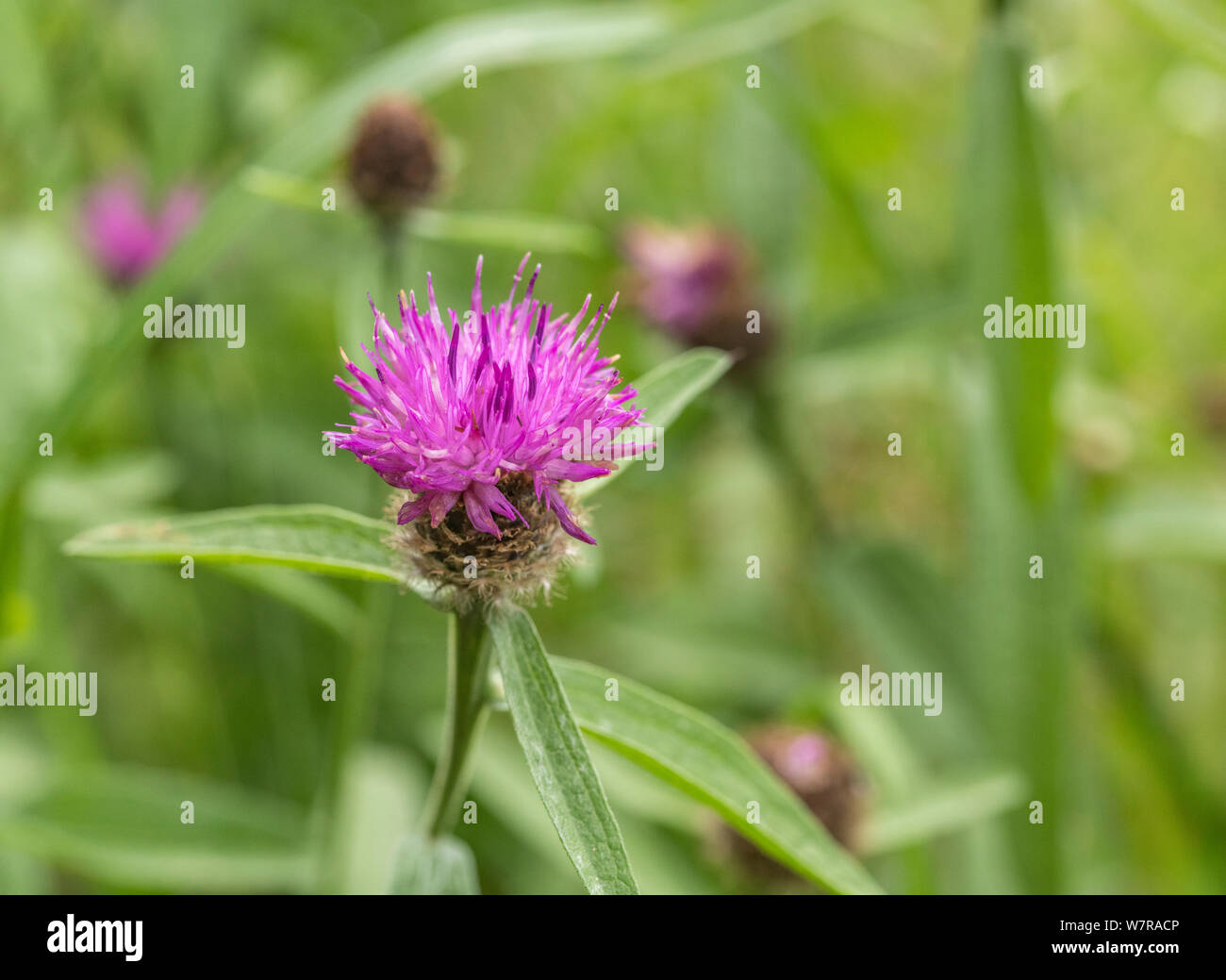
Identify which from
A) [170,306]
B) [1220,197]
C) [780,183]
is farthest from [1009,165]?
[1220,197]

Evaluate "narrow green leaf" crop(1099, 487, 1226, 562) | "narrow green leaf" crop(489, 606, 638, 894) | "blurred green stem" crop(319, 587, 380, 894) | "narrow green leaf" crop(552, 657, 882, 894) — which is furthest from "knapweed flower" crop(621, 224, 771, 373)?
"narrow green leaf" crop(489, 606, 638, 894)

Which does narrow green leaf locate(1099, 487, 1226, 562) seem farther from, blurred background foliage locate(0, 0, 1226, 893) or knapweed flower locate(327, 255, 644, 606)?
knapweed flower locate(327, 255, 644, 606)

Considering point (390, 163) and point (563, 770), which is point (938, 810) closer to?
point (563, 770)

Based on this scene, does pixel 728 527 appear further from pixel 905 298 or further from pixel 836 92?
pixel 836 92

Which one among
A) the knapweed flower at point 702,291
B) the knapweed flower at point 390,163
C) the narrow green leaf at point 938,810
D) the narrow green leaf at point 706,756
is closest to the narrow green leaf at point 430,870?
the narrow green leaf at point 706,756

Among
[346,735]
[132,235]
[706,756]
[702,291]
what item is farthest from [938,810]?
[132,235]

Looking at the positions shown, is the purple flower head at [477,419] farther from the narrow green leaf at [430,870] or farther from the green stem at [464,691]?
the narrow green leaf at [430,870]
